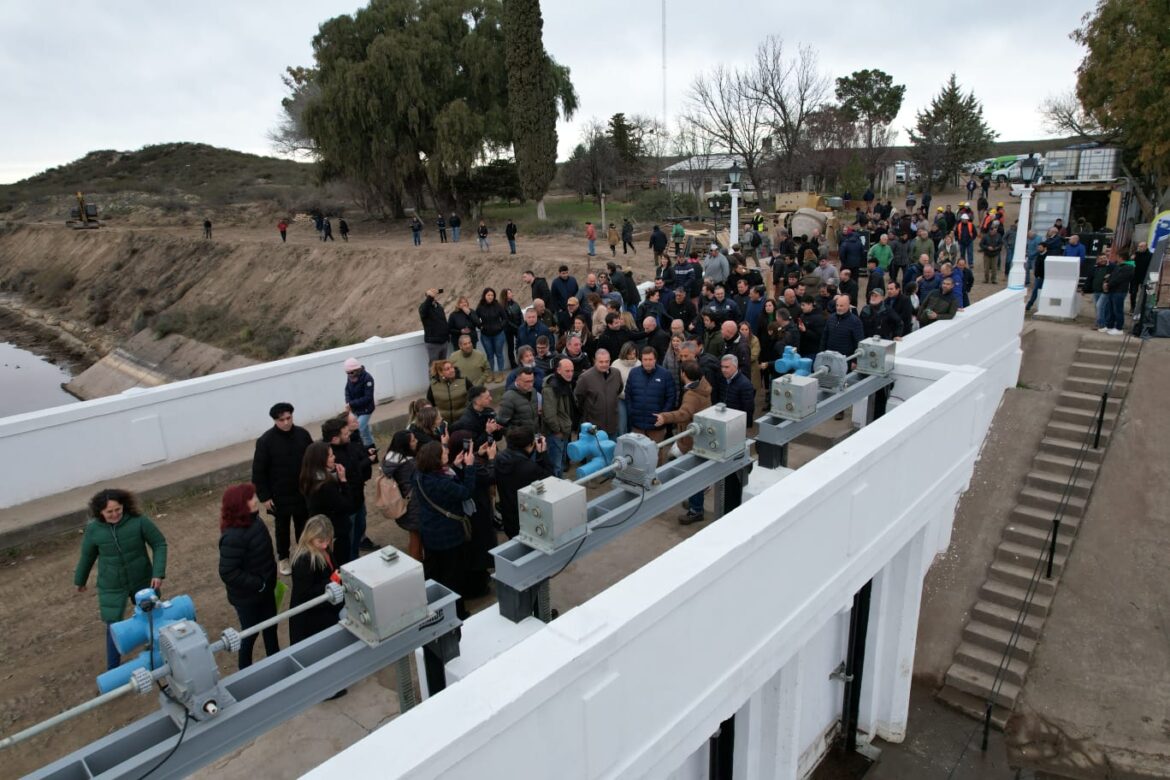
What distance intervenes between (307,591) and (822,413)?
4.44 metres

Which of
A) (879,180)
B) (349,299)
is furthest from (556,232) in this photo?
(879,180)

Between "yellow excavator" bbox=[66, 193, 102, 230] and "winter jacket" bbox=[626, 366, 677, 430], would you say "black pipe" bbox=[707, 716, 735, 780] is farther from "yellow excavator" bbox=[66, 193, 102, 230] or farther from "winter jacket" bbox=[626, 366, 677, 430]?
"yellow excavator" bbox=[66, 193, 102, 230]

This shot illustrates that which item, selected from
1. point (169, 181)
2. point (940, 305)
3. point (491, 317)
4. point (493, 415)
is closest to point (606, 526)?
point (493, 415)

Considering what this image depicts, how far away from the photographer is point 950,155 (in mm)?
50531

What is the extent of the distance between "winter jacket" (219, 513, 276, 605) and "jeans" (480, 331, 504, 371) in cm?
651

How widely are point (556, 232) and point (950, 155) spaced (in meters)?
→ 30.6

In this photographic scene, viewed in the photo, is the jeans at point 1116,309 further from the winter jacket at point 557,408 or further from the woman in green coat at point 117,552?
the woman in green coat at point 117,552

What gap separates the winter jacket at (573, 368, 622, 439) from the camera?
7879 millimetres

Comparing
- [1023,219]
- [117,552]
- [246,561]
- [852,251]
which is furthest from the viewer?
[852,251]

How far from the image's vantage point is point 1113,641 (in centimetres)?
971

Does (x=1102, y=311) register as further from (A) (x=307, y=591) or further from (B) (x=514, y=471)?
(A) (x=307, y=591)

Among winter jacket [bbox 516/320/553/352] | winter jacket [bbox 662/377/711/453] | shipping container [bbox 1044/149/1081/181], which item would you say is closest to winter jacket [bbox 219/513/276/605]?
winter jacket [bbox 662/377/711/453]

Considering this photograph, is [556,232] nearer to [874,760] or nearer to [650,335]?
[650,335]

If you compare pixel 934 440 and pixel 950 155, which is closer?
pixel 934 440
